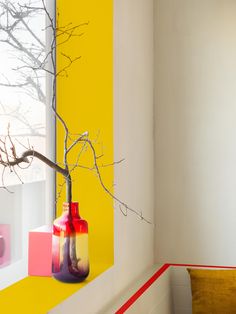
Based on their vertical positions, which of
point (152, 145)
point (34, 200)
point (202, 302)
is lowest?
point (202, 302)

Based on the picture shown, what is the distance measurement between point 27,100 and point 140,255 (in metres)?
1.04

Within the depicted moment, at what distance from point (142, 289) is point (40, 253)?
0.65m

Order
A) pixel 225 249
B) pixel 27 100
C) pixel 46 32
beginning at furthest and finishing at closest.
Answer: pixel 225 249 → pixel 46 32 → pixel 27 100

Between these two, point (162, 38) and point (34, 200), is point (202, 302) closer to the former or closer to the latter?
point (34, 200)

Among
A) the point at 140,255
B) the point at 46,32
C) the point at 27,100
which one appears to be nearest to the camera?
the point at 27,100

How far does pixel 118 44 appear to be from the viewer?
257cm

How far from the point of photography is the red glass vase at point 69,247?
210 centimetres

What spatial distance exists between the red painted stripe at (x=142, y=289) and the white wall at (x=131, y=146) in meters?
0.07

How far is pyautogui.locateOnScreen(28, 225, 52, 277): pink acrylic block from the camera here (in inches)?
86.0

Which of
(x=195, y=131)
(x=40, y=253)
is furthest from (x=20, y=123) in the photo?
(x=195, y=131)

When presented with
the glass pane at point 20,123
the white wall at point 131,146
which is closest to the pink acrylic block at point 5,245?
the glass pane at point 20,123

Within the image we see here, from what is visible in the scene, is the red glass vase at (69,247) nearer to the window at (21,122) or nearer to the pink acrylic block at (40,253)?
the pink acrylic block at (40,253)

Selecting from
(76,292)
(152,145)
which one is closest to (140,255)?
(152,145)

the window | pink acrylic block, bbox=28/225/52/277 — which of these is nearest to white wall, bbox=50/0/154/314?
pink acrylic block, bbox=28/225/52/277
